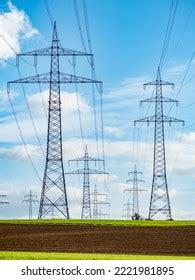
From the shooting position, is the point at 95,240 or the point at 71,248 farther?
the point at 95,240

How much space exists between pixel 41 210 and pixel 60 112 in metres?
9.82

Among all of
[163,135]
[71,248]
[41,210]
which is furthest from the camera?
[163,135]

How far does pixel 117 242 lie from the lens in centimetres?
4456

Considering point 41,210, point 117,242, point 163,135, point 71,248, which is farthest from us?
point 163,135

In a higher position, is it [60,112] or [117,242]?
[60,112]
